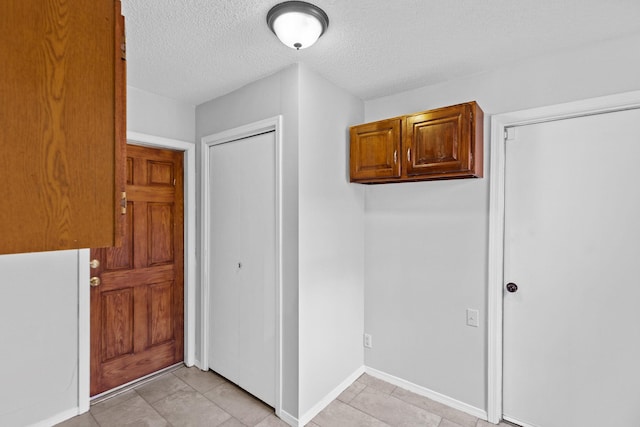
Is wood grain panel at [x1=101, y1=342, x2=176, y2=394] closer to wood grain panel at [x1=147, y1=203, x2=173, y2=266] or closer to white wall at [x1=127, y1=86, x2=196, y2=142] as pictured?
wood grain panel at [x1=147, y1=203, x2=173, y2=266]

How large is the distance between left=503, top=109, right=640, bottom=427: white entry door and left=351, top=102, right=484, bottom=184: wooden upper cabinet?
1.13ft

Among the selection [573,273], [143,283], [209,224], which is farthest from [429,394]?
[143,283]

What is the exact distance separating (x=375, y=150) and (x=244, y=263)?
53.7 inches

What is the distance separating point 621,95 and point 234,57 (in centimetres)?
230

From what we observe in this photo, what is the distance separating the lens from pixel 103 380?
2.42 meters

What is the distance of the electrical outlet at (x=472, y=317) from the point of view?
2.20m

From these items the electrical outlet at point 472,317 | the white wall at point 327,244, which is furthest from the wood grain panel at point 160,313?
the electrical outlet at point 472,317

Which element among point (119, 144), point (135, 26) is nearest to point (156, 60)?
point (135, 26)

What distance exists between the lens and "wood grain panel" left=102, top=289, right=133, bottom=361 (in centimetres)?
245

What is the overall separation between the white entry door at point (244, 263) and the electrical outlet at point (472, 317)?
55.6 inches

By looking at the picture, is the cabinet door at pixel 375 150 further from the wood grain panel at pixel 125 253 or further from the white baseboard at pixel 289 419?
the wood grain panel at pixel 125 253

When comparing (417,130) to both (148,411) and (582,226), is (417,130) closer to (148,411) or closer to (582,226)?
(582,226)

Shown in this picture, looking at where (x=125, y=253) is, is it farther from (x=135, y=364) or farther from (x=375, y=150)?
(x=375, y=150)

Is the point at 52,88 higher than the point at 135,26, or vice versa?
the point at 135,26
